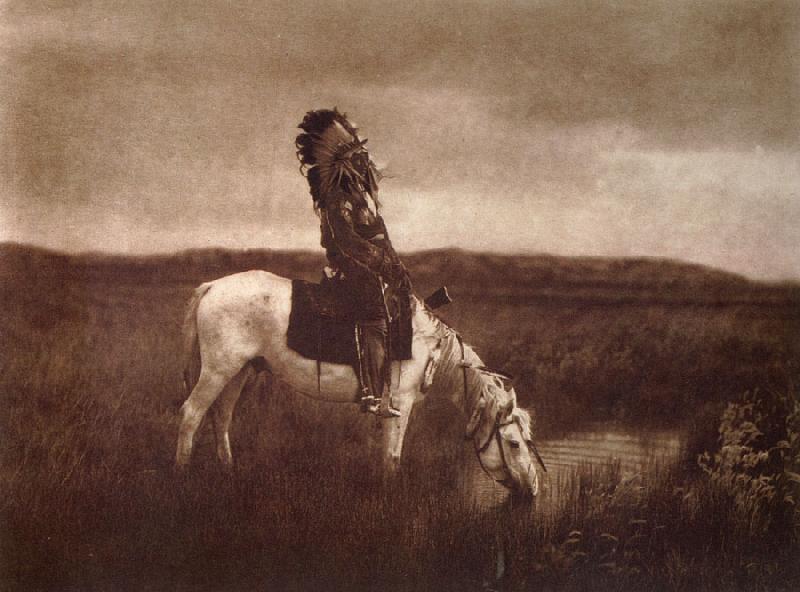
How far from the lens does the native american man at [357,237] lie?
17.2ft

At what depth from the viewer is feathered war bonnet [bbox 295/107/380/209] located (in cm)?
531

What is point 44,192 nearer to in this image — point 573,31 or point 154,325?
point 154,325

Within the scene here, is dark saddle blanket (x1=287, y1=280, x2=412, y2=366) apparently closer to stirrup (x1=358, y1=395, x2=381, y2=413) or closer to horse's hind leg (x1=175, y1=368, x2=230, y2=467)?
stirrup (x1=358, y1=395, x2=381, y2=413)

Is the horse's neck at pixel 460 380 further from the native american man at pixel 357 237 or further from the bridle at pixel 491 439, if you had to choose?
the native american man at pixel 357 237

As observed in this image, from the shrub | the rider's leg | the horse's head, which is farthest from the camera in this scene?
the shrub

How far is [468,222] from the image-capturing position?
548 cm

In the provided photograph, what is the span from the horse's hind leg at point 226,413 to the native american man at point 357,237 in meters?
0.72

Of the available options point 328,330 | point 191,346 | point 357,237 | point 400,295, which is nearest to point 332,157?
point 357,237

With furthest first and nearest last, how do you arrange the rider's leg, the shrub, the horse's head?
the shrub
the horse's head
the rider's leg

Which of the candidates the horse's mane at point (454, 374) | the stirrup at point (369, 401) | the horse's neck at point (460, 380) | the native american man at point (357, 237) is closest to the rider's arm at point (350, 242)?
the native american man at point (357, 237)

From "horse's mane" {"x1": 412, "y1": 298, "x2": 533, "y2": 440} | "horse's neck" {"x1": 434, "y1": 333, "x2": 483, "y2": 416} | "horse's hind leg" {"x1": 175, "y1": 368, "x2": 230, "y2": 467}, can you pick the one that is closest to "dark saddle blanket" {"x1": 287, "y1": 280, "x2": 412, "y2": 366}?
"horse's mane" {"x1": 412, "y1": 298, "x2": 533, "y2": 440}

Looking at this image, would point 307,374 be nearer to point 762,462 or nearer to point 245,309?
point 245,309

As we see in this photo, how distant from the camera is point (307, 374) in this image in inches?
A: 206

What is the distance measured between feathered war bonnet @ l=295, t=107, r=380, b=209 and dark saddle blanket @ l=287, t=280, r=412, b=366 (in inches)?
22.7
